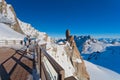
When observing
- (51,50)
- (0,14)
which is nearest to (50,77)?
(51,50)

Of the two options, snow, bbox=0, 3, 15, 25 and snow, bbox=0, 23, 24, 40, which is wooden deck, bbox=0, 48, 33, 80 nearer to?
snow, bbox=0, 23, 24, 40

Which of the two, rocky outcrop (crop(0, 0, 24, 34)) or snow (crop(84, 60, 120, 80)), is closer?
rocky outcrop (crop(0, 0, 24, 34))

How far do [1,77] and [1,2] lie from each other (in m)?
54.2

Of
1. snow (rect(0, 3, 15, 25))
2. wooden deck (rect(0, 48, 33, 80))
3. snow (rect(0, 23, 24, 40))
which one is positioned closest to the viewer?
wooden deck (rect(0, 48, 33, 80))

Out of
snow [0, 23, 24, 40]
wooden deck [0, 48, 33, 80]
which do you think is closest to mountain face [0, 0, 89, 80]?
snow [0, 23, 24, 40]

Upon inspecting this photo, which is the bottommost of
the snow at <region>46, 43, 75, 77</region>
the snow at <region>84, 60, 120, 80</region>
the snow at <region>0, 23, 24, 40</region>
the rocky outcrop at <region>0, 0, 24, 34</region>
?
the snow at <region>84, 60, 120, 80</region>

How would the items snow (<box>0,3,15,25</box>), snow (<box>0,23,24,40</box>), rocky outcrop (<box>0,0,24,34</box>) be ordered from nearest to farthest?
1. snow (<box>0,23,24,40</box>)
2. rocky outcrop (<box>0,0,24,34</box>)
3. snow (<box>0,3,15,25</box>)

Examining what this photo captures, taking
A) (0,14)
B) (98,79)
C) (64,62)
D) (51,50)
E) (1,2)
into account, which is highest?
(1,2)

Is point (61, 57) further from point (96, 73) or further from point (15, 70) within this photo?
point (96, 73)

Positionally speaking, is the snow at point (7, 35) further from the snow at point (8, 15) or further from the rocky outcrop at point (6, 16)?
the snow at point (8, 15)

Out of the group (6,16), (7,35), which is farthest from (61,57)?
(6,16)

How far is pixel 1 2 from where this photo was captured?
5547 cm

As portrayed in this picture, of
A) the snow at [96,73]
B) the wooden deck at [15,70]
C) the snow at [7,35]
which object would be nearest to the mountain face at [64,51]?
the snow at [7,35]

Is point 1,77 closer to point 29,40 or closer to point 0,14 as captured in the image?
point 29,40
